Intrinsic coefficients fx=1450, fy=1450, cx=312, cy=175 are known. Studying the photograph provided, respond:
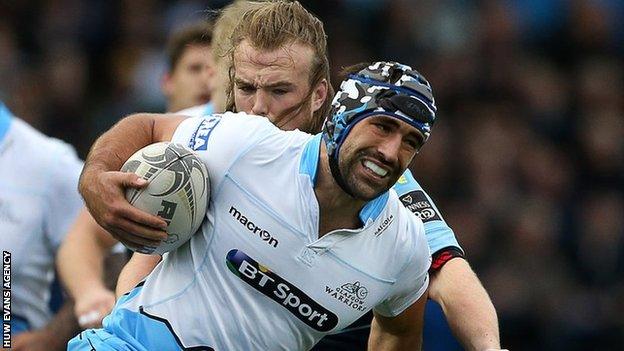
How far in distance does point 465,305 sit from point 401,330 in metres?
0.36

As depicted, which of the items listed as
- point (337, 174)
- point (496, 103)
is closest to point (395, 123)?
point (337, 174)

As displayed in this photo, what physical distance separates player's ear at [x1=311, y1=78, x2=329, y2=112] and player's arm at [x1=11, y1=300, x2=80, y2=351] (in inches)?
89.8

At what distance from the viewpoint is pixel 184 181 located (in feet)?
16.1

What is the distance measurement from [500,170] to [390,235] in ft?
23.9

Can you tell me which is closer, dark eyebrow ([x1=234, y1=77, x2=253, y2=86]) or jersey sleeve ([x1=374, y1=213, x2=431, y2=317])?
jersey sleeve ([x1=374, y1=213, x2=431, y2=317])

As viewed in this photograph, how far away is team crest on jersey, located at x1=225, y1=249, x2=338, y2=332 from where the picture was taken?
5.05 metres

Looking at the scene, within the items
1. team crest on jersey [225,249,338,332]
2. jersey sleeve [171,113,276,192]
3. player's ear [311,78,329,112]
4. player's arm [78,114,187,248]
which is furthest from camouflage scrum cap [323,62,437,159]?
player's ear [311,78,329,112]

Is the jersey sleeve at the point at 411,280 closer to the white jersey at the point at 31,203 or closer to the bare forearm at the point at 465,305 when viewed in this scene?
the bare forearm at the point at 465,305

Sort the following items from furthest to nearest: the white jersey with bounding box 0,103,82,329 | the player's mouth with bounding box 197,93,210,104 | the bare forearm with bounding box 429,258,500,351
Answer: the player's mouth with bounding box 197,93,210,104 → the white jersey with bounding box 0,103,82,329 → the bare forearm with bounding box 429,258,500,351

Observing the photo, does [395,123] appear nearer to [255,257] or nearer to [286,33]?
[255,257]

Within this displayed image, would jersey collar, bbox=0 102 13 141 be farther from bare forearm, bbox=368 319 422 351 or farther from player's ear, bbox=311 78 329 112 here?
bare forearm, bbox=368 319 422 351

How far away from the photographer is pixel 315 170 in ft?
16.7

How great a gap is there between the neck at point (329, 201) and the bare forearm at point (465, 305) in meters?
0.83

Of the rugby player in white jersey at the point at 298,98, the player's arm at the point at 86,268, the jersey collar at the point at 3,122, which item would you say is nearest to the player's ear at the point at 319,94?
the rugby player in white jersey at the point at 298,98
